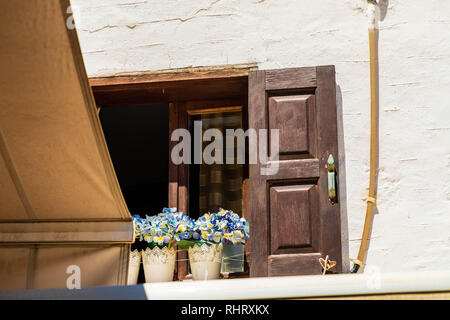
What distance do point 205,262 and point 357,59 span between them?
5.21ft

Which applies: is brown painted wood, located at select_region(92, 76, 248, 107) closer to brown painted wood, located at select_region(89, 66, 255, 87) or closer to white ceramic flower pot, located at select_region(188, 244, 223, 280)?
brown painted wood, located at select_region(89, 66, 255, 87)

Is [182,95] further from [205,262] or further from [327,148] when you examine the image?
[205,262]

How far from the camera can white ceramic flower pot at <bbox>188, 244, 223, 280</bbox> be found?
3.89 m

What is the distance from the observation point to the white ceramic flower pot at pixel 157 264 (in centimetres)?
396

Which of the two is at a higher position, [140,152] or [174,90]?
[174,90]

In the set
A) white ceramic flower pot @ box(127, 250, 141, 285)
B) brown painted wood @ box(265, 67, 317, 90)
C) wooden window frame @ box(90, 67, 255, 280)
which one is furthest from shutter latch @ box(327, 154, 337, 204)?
white ceramic flower pot @ box(127, 250, 141, 285)

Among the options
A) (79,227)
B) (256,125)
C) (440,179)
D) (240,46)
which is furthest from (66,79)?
(440,179)

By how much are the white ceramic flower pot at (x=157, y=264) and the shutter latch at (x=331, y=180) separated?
100 cm

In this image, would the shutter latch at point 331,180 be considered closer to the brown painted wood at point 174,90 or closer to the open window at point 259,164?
the open window at point 259,164

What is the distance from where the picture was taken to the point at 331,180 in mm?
3914

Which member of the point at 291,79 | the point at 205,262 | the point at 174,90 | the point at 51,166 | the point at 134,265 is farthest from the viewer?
the point at 174,90

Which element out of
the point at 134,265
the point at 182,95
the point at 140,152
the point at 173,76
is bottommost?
the point at 134,265

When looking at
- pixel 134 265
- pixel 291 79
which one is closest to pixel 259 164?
pixel 291 79

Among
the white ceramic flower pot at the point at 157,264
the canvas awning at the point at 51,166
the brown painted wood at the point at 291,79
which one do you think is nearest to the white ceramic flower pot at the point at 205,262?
the white ceramic flower pot at the point at 157,264
